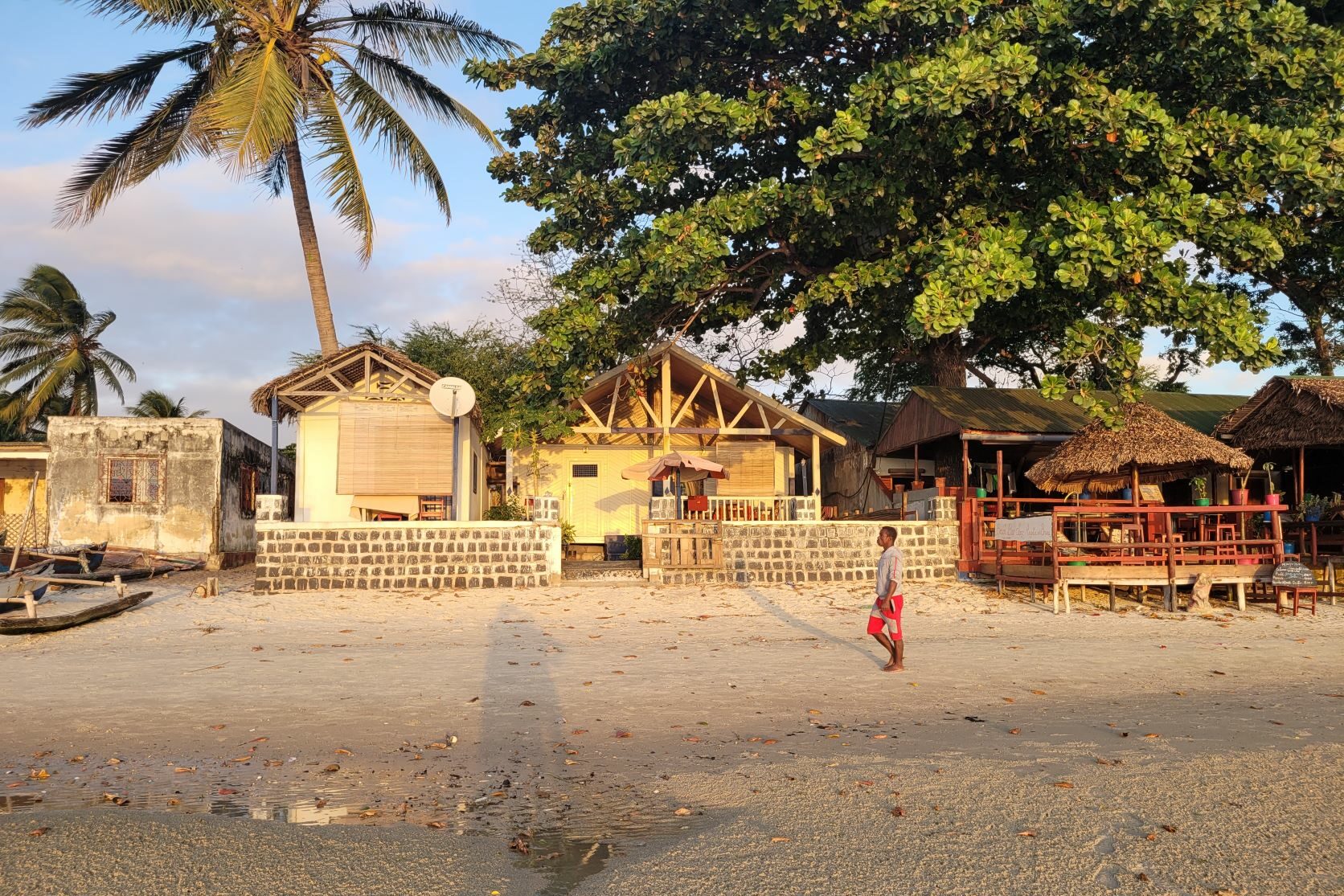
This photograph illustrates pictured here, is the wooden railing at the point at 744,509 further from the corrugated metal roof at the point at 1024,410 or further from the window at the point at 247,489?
the window at the point at 247,489

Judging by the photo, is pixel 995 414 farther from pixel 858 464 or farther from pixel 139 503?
pixel 139 503

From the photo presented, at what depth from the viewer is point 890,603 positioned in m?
9.48

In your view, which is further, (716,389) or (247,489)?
(247,489)

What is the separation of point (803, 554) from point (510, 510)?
6.52m

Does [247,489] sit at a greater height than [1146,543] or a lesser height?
greater

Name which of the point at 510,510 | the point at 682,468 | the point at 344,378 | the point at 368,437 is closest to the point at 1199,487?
the point at 682,468

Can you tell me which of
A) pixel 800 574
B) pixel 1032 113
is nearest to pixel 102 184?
pixel 800 574

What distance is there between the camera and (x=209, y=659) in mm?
10375

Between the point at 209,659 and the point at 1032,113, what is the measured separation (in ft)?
40.4

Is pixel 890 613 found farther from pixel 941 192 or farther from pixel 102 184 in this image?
pixel 102 184

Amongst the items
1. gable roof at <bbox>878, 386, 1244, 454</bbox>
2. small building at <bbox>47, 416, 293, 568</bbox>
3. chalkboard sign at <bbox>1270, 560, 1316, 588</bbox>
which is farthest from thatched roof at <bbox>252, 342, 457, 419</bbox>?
chalkboard sign at <bbox>1270, 560, 1316, 588</bbox>

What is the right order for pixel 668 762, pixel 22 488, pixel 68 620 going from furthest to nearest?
pixel 22 488, pixel 68 620, pixel 668 762

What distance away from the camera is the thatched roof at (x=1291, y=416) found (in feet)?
51.9

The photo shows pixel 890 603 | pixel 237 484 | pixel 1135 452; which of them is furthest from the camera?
pixel 237 484
